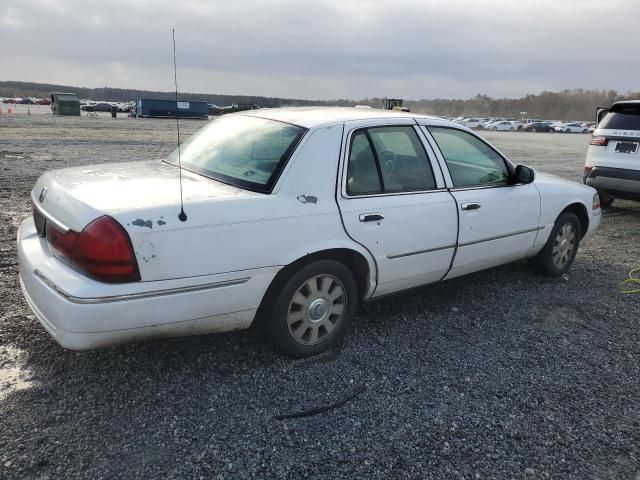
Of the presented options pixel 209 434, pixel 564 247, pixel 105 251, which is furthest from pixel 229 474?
pixel 564 247

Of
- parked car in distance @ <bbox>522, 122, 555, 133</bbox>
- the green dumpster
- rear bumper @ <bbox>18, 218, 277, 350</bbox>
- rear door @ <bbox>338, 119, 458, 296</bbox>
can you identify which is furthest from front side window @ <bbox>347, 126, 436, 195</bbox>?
parked car in distance @ <bbox>522, 122, 555, 133</bbox>

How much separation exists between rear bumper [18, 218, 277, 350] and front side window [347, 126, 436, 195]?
37.9 inches

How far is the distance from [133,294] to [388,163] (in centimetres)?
200

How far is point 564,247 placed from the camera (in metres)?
5.21

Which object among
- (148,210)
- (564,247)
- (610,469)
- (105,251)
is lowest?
Answer: (610,469)

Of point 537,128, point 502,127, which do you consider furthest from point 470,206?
point 537,128

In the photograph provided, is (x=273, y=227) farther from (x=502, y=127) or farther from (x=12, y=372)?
(x=502, y=127)

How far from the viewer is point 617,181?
299 inches

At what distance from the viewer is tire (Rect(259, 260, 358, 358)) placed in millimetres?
3154

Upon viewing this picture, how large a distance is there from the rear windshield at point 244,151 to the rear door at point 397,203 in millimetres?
429

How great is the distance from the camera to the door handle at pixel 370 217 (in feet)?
11.0

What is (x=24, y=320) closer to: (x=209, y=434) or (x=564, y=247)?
(x=209, y=434)

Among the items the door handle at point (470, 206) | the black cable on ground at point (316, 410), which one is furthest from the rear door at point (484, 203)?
the black cable on ground at point (316, 410)

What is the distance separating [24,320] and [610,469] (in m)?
3.79
